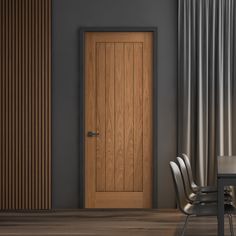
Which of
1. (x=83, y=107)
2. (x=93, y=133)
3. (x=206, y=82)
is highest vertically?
(x=206, y=82)

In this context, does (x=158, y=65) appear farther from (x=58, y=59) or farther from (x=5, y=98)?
(x=5, y=98)

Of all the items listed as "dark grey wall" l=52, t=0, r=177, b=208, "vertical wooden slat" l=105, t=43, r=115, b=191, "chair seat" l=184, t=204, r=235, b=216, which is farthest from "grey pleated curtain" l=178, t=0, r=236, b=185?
"chair seat" l=184, t=204, r=235, b=216

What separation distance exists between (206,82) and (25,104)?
7.44 feet

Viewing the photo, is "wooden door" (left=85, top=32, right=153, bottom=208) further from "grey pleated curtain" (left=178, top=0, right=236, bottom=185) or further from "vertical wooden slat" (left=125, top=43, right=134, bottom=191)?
"grey pleated curtain" (left=178, top=0, right=236, bottom=185)

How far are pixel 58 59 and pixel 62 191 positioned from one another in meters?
1.66

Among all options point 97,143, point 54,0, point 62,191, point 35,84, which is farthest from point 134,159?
point 54,0

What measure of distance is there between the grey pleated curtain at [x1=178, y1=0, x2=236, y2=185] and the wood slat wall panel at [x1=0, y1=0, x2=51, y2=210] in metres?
1.70

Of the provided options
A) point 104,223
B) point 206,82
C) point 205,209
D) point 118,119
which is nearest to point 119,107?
point 118,119

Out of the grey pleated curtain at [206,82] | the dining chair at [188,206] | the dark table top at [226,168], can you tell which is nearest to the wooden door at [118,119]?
the grey pleated curtain at [206,82]

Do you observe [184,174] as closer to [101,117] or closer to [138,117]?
[138,117]

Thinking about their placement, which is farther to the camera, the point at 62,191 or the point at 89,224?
the point at 62,191

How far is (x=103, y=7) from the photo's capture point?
301 inches

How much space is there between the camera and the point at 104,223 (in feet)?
21.6

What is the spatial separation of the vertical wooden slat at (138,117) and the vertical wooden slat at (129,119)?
38mm
